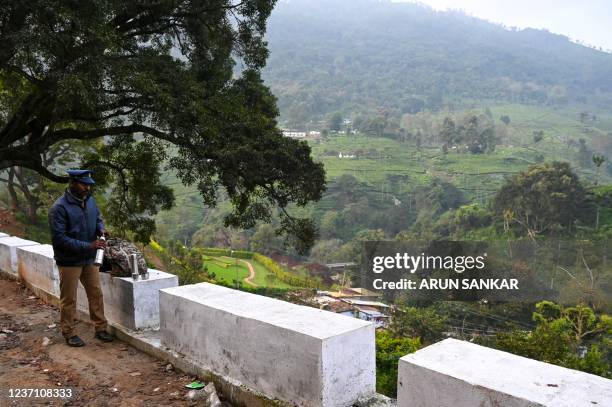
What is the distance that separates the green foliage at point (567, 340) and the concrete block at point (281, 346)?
1429cm

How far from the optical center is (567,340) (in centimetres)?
2094

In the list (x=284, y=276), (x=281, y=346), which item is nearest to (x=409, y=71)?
(x=284, y=276)

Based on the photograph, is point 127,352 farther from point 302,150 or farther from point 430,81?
point 430,81

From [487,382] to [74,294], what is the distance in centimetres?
331

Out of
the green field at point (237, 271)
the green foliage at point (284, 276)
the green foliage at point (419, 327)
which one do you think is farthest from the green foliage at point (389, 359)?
the green field at point (237, 271)

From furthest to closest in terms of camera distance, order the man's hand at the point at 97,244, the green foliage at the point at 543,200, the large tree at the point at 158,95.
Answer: the green foliage at the point at 543,200 → the large tree at the point at 158,95 → the man's hand at the point at 97,244

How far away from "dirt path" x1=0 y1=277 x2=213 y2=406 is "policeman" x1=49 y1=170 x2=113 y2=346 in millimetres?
209

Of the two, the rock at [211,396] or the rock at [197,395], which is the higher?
the rock at [211,396]

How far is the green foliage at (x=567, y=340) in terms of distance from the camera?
55.3ft

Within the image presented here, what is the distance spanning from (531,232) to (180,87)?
1610 inches

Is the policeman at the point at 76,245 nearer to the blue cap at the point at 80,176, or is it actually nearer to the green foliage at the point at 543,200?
the blue cap at the point at 80,176

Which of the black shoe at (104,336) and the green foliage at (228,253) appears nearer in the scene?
the black shoe at (104,336)

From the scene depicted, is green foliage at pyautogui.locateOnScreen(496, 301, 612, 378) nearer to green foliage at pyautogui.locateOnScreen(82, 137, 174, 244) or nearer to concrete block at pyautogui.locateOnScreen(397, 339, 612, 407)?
green foliage at pyautogui.locateOnScreen(82, 137, 174, 244)

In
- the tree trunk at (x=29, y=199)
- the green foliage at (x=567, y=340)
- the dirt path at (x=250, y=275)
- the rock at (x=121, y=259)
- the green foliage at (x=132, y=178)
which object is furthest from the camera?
the dirt path at (x=250, y=275)
